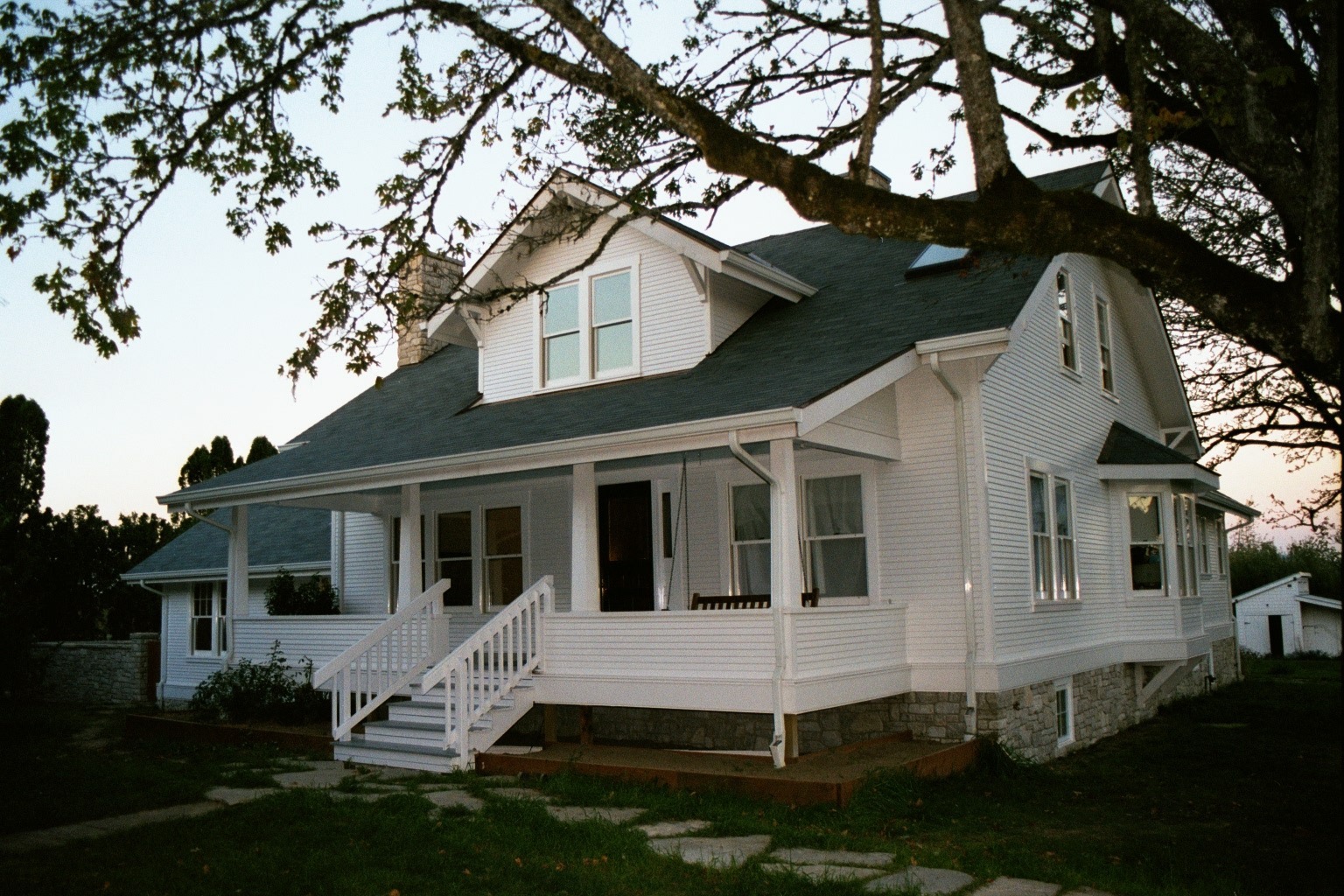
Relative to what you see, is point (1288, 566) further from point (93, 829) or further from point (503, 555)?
point (93, 829)

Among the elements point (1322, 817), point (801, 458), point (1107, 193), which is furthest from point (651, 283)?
point (1322, 817)

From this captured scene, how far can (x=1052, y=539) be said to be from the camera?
13.8 m

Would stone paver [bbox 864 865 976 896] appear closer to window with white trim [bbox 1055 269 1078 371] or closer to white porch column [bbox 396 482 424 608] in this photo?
white porch column [bbox 396 482 424 608]

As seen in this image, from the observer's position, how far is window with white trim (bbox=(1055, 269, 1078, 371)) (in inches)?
588

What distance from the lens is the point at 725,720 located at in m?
12.1

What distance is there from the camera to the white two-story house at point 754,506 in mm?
10961

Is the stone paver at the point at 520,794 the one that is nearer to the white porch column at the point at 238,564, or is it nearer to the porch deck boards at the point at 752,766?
the porch deck boards at the point at 752,766

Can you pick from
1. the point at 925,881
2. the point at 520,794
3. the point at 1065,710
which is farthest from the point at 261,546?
the point at 925,881

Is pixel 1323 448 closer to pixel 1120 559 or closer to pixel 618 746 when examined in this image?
pixel 1120 559

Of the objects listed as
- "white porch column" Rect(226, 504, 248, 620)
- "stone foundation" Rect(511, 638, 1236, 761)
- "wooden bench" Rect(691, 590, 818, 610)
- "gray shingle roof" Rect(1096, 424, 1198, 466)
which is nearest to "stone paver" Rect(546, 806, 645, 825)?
"stone foundation" Rect(511, 638, 1236, 761)

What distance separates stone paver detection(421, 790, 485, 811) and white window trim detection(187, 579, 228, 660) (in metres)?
12.1

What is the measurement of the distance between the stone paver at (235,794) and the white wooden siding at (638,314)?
5533 mm

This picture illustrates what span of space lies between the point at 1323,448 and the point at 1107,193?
473 inches

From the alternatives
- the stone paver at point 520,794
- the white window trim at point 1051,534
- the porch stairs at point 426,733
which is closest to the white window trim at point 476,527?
the porch stairs at point 426,733
